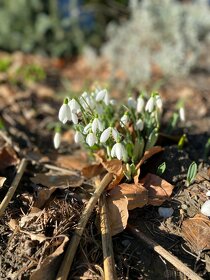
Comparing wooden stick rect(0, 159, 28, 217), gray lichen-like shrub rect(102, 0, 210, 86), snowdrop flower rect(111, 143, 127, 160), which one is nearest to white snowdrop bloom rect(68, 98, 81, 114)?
snowdrop flower rect(111, 143, 127, 160)

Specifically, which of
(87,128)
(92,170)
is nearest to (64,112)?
(87,128)

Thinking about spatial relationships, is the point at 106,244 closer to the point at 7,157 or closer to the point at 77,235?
the point at 77,235

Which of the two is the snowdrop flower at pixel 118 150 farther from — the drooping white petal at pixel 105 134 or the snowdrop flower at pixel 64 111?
the snowdrop flower at pixel 64 111

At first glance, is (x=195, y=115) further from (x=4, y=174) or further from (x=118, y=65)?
(x=4, y=174)

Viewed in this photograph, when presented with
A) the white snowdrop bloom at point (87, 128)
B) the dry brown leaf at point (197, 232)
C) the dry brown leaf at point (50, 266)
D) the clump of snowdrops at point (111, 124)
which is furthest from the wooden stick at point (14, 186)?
the dry brown leaf at point (197, 232)

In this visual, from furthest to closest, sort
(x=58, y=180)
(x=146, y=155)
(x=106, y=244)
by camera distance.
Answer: (x=58, y=180) → (x=146, y=155) → (x=106, y=244)

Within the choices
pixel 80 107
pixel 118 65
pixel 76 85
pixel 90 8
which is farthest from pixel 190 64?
pixel 80 107
